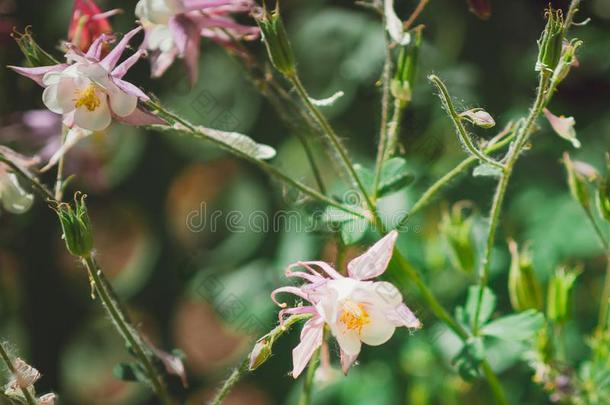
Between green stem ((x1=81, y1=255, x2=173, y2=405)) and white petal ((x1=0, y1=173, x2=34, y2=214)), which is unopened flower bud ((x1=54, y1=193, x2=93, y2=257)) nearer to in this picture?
green stem ((x1=81, y1=255, x2=173, y2=405))

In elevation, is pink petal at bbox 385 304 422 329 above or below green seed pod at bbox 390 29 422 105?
below

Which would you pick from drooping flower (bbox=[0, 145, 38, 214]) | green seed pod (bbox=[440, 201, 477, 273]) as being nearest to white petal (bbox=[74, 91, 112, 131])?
drooping flower (bbox=[0, 145, 38, 214])

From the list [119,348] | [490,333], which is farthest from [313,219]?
[119,348]

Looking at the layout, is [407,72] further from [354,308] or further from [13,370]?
[13,370]

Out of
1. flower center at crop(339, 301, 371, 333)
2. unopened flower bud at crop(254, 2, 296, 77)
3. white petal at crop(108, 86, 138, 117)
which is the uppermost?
unopened flower bud at crop(254, 2, 296, 77)

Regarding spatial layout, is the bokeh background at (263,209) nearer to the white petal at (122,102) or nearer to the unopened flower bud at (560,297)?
the unopened flower bud at (560,297)

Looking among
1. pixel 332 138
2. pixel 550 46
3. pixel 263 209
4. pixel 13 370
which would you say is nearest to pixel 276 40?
pixel 332 138
